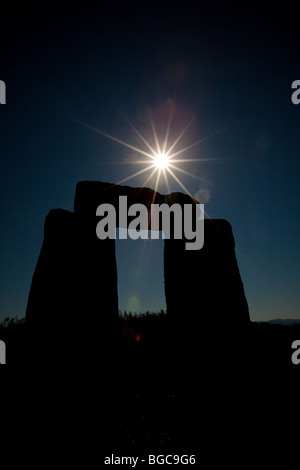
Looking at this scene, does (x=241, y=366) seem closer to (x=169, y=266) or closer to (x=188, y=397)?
(x=188, y=397)

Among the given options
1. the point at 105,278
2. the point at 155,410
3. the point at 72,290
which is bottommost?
the point at 155,410

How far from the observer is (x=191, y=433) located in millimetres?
4207

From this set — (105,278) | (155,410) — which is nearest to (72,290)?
(105,278)

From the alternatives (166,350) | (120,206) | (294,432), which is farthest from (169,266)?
(166,350)

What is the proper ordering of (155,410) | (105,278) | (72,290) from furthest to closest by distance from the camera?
(155,410), (105,278), (72,290)

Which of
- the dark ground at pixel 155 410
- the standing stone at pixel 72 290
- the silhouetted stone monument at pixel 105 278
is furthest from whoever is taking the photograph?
the silhouetted stone monument at pixel 105 278

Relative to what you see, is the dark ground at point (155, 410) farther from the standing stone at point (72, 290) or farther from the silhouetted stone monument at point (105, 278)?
the silhouetted stone monument at point (105, 278)

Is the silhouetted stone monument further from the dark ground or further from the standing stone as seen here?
the dark ground

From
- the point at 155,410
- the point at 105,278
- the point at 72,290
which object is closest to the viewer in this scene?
the point at 72,290

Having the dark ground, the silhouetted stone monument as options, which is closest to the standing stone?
the silhouetted stone monument

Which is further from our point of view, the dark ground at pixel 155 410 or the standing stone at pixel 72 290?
the standing stone at pixel 72 290

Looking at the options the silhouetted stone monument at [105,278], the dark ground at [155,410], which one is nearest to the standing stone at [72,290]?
the silhouetted stone monument at [105,278]

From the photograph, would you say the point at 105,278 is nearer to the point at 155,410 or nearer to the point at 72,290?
the point at 72,290

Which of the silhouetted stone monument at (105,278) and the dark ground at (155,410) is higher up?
the silhouetted stone monument at (105,278)
